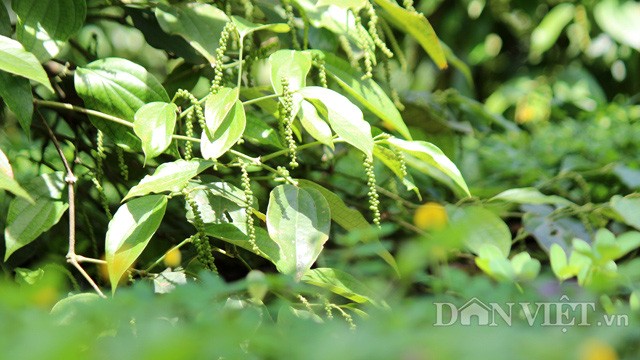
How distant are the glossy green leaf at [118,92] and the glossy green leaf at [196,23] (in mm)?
92

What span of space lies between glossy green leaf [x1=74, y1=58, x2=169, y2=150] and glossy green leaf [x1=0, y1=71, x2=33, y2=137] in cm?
8

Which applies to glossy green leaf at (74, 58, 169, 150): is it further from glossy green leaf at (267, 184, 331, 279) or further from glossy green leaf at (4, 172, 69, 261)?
glossy green leaf at (267, 184, 331, 279)

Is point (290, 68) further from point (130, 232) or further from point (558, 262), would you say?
point (558, 262)

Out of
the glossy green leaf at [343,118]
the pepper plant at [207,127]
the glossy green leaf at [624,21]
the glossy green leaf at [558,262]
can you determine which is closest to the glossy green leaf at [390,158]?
the pepper plant at [207,127]

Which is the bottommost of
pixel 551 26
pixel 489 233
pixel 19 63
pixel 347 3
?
pixel 551 26

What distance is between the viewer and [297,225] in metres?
1.12

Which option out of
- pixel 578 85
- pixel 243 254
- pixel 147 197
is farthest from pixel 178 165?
pixel 578 85

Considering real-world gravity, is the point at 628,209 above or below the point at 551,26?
above

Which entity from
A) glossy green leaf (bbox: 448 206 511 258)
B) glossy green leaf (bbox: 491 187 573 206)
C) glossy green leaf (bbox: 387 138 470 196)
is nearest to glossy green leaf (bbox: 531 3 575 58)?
glossy green leaf (bbox: 491 187 573 206)

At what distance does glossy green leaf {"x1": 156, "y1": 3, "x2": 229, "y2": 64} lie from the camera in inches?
51.4

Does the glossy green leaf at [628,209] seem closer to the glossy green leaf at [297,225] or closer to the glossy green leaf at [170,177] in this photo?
the glossy green leaf at [297,225]

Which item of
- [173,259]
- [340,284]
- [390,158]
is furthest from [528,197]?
[173,259]

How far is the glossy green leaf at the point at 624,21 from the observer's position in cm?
296

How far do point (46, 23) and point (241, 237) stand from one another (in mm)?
409
